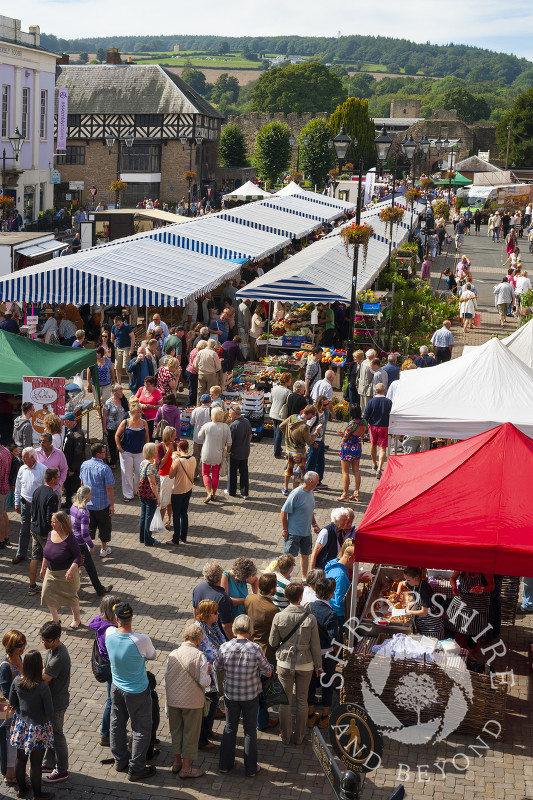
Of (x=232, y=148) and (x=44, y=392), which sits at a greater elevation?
(x=232, y=148)

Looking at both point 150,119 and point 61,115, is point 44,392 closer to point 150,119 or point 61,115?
point 61,115

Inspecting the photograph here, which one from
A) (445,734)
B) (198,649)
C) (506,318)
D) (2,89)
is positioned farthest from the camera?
(2,89)

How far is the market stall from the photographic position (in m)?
6.95

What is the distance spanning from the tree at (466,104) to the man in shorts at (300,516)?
152m

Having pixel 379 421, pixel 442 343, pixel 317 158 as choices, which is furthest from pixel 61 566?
pixel 317 158

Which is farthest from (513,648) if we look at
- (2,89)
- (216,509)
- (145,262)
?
(2,89)

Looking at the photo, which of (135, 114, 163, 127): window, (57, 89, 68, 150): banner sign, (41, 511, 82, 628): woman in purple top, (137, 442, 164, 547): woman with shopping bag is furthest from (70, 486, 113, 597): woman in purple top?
(135, 114, 163, 127): window

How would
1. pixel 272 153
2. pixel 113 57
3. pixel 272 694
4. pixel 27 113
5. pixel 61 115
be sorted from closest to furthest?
1. pixel 272 694
2. pixel 27 113
3. pixel 61 115
4. pixel 272 153
5. pixel 113 57

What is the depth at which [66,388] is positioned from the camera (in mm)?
12070

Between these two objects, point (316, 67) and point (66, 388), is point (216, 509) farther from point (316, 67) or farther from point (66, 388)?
point (316, 67)

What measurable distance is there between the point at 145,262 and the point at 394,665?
12.1 meters

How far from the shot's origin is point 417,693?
7.06m

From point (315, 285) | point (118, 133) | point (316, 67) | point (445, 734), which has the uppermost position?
point (316, 67)

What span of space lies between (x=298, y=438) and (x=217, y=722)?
179 inches
